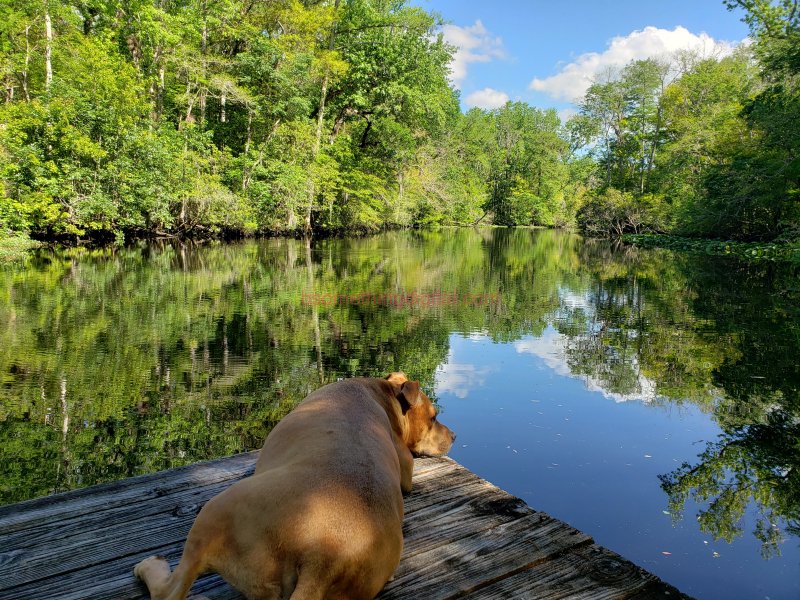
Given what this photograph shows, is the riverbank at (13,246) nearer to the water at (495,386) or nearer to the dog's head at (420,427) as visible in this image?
the water at (495,386)

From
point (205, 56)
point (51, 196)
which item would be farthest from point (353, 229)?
point (51, 196)

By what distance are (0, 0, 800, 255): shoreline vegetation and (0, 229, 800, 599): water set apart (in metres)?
8.96

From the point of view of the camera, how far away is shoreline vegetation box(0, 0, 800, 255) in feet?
70.4

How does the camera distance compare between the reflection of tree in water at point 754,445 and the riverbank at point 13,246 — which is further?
the riverbank at point 13,246

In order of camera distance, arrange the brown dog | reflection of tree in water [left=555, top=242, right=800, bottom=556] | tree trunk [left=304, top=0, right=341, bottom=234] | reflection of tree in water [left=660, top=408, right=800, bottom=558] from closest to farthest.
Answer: the brown dog
reflection of tree in water [left=660, top=408, right=800, bottom=558]
reflection of tree in water [left=555, top=242, right=800, bottom=556]
tree trunk [left=304, top=0, right=341, bottom=234]

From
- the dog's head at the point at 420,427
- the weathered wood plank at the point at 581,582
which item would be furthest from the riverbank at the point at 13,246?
the weathered wood plank at the point at 581,582

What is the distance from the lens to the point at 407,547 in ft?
7.54

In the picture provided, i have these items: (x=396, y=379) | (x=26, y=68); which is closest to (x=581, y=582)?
(x=396, y=379)

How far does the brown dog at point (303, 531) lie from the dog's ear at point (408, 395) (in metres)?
1.00

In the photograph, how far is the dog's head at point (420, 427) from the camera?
3.30 meters

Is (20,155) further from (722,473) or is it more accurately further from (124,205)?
(722,473)

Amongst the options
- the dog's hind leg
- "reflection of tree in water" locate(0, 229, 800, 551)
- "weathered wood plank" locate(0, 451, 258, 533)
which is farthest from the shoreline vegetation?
the dog's hind leg

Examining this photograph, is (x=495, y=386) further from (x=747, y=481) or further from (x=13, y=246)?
(x=13, y=246)

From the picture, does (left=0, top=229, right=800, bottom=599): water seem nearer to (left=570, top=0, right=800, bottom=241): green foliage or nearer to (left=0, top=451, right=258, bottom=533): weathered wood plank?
(left=0, top=451, right=258, bottom=533): weathered wood plank
